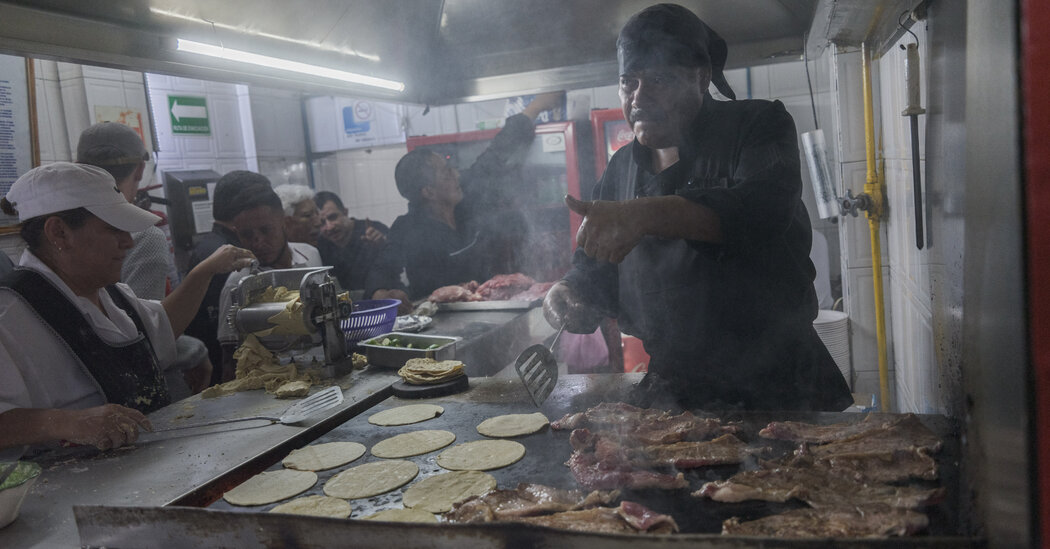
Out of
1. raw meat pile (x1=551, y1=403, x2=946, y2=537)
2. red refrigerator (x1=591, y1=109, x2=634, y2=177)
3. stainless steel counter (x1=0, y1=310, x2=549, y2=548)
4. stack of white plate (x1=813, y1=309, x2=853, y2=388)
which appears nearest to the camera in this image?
raw meat pile (x1=551, y1=403, x2=946, y2=537)

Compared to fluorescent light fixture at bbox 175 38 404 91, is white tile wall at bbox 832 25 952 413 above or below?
below

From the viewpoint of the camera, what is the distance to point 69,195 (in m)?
2.47

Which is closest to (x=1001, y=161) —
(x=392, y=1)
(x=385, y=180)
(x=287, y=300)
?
A: (x=287, y=300)

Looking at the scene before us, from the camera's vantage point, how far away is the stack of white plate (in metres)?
3.84

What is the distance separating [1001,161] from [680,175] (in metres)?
1.42

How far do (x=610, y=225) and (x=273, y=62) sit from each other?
2193 millimetres

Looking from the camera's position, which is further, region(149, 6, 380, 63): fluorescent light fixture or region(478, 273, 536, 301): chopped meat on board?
region(478, 273, 536, 301): chopped meat on board

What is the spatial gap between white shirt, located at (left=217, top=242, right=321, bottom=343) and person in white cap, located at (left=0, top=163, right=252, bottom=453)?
0.57 meters

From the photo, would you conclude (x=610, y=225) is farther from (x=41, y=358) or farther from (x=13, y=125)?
(x=13, y=125)

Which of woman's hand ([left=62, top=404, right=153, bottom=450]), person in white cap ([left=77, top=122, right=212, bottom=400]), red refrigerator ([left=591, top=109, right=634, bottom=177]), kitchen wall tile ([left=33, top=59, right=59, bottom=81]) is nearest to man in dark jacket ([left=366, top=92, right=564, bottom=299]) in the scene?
red refrigerator ([left=591, top=109, right=634, bottom=177])

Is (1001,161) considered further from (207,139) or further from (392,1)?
(207,139)

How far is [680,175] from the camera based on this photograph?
238cm

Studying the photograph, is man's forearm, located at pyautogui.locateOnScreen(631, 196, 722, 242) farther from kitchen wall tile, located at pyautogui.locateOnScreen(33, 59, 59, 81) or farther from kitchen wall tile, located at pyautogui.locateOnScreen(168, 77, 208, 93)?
kitchen wall tile, located at pyautogui.locateOnScreen(168, 77, 208, 93)

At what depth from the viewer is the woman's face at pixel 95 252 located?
8.25 feet
